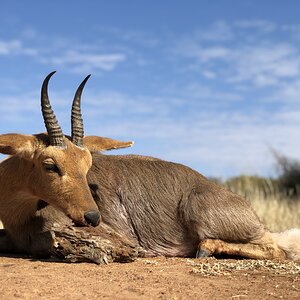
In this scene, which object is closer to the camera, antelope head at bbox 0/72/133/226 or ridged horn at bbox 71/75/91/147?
antelope head at bbox 0/72/133/226

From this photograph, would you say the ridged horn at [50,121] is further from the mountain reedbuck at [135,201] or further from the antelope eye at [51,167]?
the antelope eye at [51,167]

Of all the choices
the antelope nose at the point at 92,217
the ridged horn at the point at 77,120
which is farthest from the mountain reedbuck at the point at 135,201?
the antelope nose at the point at 92,217

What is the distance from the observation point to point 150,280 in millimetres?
7031

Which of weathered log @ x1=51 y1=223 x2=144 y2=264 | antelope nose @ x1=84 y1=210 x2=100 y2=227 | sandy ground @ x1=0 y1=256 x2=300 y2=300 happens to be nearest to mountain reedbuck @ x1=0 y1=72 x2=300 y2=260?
weathered log @ x1=51 y1=223 x2=144 y2=264

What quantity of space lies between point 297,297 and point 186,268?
1.87 metres

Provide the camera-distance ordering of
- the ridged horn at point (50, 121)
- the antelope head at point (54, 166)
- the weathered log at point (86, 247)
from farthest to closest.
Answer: the ridged horn at point (50, 121) → the antelope head at point (54, 166) → the weathered log at point (86, 247)

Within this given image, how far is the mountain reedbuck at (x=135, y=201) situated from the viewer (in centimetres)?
895

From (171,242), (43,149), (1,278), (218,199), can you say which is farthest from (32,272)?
(218,199)

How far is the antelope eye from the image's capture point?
8664mm

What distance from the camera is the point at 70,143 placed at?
350 inches

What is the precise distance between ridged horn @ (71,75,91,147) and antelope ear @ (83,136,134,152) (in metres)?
0.60

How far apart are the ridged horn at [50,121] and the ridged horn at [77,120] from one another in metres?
0.26

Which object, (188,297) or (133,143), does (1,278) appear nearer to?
(188,297)

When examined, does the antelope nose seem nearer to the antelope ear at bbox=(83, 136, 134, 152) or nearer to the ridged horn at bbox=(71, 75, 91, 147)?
the ridged horn at bbox=(71, 75, 91, 147)
